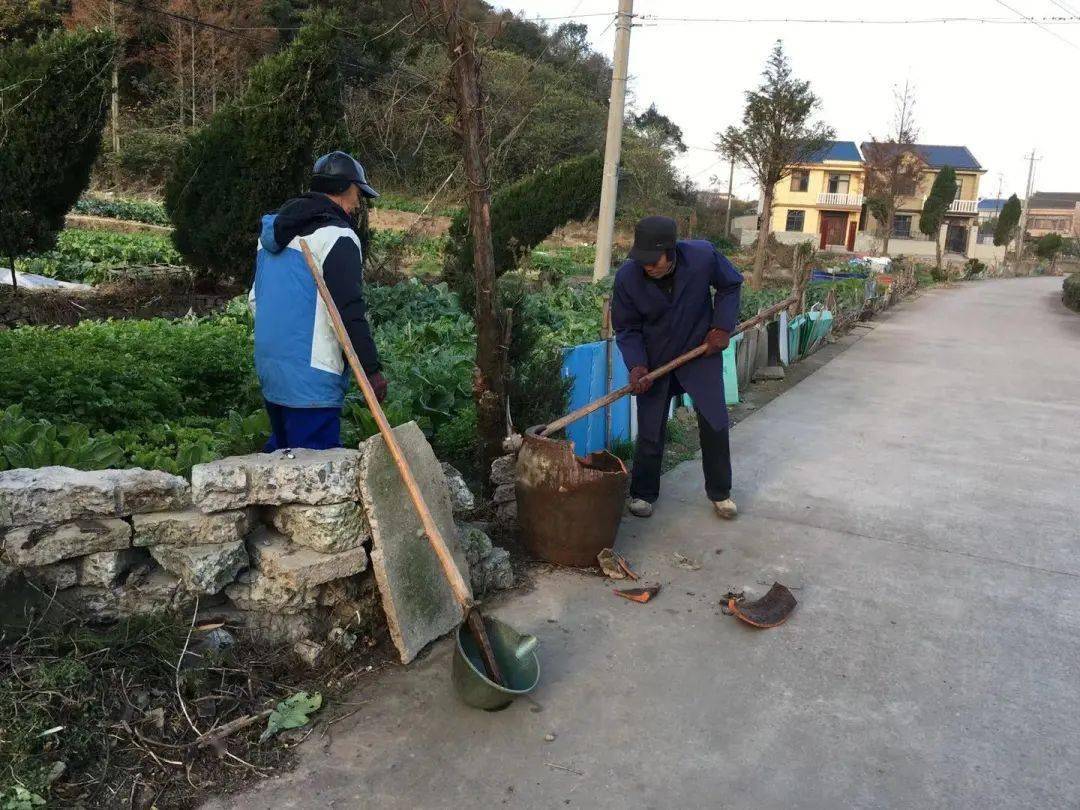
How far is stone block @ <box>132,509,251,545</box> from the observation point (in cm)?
304

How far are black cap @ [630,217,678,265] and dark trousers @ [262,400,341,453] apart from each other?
1.88 metres

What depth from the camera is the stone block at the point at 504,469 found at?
4500 millimetres

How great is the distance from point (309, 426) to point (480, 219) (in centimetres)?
133

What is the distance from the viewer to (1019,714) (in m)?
3.14

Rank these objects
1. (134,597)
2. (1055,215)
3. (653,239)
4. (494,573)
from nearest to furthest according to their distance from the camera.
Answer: (134,597) < (494,573) < (653,239) < (1055,215)

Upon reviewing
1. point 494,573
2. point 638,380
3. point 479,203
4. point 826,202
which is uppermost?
point 826,202

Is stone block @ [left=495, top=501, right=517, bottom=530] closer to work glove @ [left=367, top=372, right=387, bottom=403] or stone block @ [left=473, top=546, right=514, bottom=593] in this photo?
stone block @ [left=473, top=546, right=514, bottom=593]

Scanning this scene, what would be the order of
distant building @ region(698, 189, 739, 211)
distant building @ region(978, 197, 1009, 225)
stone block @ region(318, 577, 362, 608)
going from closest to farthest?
stone block @ region(318, 577, 362, 608)
distant building @ region(698, 189, 739, 211)
distant building @ region(978, 197, 1009, 225)

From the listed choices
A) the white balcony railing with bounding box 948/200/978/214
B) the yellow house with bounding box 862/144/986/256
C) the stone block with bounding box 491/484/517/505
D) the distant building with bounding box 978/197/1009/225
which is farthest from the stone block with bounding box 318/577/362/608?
the distant building with bounding box 978/197/1009/225

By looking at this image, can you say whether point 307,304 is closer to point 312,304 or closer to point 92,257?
point 312,304

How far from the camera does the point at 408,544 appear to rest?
338 cm

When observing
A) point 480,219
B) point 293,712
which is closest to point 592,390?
point 480,219

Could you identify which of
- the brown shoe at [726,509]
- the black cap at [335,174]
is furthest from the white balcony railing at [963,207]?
the black cap at [335,174]

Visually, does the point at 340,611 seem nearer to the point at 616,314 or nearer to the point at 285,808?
the point at 285,808
